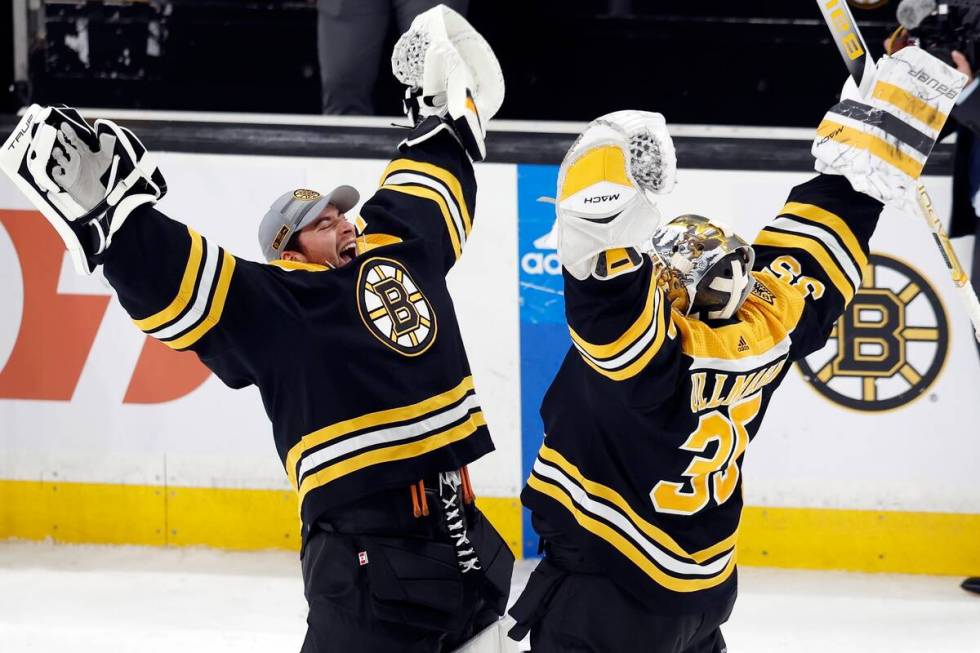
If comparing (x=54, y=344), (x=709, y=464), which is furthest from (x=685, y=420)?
(x=54, y=344)

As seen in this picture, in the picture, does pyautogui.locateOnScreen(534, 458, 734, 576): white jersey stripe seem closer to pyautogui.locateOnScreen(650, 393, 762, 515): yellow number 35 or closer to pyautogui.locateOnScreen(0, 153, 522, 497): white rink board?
pyautogui.locateOnScreen(650, 393, 762, 515): yellow number 35

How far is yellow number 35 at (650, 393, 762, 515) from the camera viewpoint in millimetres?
2129

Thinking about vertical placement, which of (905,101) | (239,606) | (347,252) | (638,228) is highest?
(905,101)

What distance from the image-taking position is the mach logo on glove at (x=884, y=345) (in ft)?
12.2

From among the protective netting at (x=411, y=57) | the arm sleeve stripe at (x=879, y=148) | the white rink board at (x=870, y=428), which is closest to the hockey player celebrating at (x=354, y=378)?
the protective netting at (x=411, y=57)

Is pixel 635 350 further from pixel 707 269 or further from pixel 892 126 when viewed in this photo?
pixel 892 126

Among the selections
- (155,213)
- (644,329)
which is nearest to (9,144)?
(155,213)

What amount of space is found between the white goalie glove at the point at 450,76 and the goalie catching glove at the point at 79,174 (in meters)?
0.70

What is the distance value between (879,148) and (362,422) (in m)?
0.91

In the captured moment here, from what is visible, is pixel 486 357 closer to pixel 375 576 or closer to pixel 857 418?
pixel 857 418

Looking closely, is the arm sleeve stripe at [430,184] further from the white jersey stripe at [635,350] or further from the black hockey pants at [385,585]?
the white jersey stripe at [635,350]

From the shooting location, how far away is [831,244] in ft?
7.63

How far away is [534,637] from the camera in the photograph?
2.26 metres

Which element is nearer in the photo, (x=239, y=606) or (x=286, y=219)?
(x=286, y=219)
